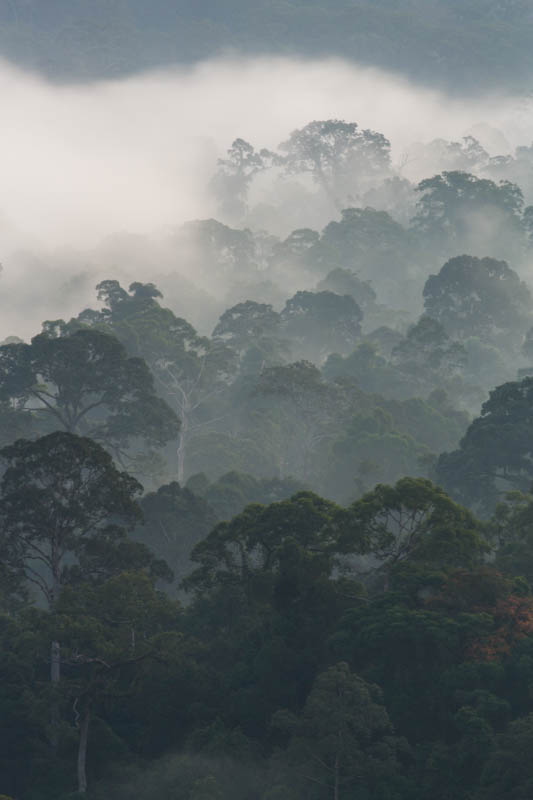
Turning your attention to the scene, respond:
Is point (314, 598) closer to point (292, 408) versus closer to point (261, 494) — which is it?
point (261, 494)

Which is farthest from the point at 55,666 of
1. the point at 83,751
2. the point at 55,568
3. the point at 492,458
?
the point at 492,458

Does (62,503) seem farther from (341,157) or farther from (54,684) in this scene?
(341,157)

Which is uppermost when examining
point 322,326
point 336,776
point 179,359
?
point 322,326

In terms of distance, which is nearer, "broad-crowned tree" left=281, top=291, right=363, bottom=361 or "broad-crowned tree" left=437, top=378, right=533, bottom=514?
"broad-crowned tree" left=437, top=378, right=533, bottom=514

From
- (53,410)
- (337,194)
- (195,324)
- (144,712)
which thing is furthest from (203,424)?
(337,194)

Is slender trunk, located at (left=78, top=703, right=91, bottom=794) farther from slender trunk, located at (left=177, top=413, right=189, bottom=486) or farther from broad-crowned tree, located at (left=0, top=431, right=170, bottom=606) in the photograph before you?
slender trunk, located at (left=177, top=413, right=189, bottom=486)

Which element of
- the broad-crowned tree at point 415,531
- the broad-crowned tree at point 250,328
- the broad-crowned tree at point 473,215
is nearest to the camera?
the broad-crowned tree at point 415,531

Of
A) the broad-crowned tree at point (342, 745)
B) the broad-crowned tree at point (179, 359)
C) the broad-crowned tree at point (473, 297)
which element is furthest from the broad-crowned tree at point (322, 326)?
the broad-crowned tree at point (342, 745)

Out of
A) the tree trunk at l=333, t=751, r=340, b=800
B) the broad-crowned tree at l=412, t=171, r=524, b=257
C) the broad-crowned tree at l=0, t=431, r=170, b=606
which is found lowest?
the tree trunk at l=333, t=751, r=340, b=800

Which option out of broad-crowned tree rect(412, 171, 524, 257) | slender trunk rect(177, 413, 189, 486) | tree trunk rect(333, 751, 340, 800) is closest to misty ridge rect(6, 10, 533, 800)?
tree trunk rect(333, 751, 340, 800)

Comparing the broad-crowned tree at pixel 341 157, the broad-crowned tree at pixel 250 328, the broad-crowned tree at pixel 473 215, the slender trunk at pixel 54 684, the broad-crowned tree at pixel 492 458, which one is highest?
the broad-crowned tree at pixel 341 157

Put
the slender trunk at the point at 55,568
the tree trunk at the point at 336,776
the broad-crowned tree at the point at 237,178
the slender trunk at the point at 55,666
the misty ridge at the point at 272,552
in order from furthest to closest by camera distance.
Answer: the broad-crowned tree at the point at 237,178 → the slender trunk at the point at 55,568 → the slender trunk at the point at 55,666 → the misty ridge at the point at 272,552 → the tree trunk at the point at 336,776

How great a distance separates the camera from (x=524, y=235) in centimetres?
13362

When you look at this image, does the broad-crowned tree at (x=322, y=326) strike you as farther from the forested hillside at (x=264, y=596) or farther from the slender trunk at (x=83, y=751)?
the slender trunk at (x=83, y=751)
